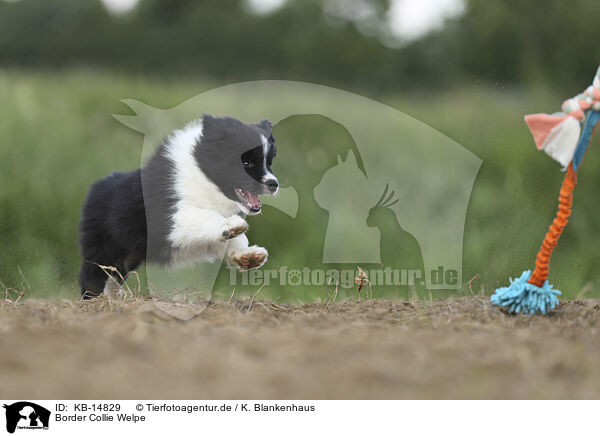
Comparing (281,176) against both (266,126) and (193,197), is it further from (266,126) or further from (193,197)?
(193,197)

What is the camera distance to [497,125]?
7.05 metres

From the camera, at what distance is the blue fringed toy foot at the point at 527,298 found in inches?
111

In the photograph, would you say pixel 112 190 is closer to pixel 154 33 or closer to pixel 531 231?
pixel 531 231

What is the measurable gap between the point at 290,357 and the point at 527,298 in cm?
140

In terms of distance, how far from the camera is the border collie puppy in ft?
10.5

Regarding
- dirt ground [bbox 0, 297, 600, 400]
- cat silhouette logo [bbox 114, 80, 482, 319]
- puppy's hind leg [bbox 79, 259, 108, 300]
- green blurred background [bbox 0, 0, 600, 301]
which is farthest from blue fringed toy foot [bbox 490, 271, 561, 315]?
puppy's hind leg [bbox 79, 259, 108, 300]

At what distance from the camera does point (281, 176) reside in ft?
15.8

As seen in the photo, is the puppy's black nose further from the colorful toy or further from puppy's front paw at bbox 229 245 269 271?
the colorful toy

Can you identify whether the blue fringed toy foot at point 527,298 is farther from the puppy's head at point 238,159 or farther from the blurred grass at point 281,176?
the blurred grass at point 281,176

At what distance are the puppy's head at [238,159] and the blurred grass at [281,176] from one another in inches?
49.7

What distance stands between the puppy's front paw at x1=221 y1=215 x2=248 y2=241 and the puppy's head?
26 centimetres

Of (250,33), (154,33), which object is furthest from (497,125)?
(154,33)

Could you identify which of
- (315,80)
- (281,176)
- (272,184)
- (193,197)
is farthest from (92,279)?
(315,80)
